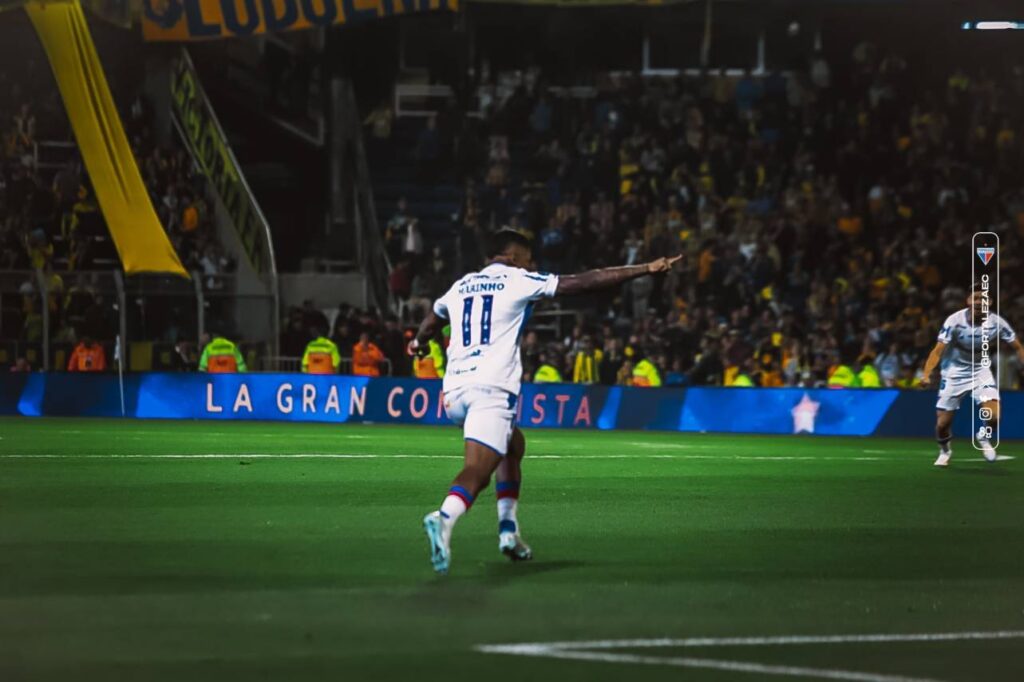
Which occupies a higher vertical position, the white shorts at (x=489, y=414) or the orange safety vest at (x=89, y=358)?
the white shorts at (x=489, y=414)

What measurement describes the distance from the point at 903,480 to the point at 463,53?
80.9 ft

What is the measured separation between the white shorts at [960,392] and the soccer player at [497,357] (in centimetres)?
1154

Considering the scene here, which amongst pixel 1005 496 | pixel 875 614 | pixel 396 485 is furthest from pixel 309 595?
pixel 1005 496

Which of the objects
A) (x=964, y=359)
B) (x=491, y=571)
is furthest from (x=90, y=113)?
(x=491, y=571)

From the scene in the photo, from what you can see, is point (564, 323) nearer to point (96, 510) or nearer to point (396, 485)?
point (396, 485)

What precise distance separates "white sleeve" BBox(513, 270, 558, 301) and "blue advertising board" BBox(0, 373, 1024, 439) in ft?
60.2

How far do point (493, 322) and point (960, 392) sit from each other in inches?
482

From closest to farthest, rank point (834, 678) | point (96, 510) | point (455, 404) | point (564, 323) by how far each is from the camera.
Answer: point (834, 678)
point (455, 404)
point (96, 510)
point (564, 323)

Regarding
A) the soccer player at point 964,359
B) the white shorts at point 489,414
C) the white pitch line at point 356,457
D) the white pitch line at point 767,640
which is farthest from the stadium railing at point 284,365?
the white pitch line at point 767,640

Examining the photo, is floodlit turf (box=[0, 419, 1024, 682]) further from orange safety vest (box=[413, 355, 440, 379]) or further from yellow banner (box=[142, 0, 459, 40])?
yellow banner (box=[142, 0, 459, 40])

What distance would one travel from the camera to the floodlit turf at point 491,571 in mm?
7566

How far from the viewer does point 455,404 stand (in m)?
10.9

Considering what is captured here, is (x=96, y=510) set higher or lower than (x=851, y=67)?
lower

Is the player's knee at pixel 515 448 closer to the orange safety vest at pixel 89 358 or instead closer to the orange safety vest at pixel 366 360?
the orange safety vest at pixel 366 360
